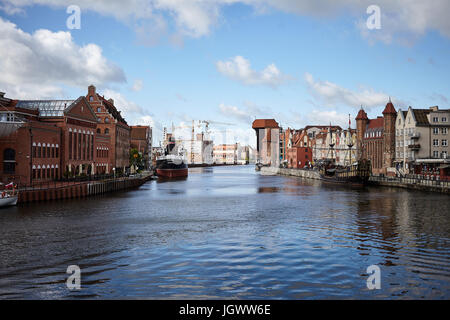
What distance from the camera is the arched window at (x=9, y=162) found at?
6237 centimetres

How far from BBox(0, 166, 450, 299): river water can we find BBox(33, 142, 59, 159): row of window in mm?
18873

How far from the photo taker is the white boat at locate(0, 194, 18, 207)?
48.4m

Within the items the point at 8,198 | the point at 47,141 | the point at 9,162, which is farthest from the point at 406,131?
the point at 8,198

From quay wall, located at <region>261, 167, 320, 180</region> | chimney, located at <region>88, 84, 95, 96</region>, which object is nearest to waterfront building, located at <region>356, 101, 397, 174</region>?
quay wall, located at <region>261, 167, 320, 180</region>

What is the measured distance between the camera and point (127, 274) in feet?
72.9

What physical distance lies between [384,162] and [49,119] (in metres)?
87.8

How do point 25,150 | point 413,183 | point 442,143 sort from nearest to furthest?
point 25,150 → point 413,183 → point 442,143

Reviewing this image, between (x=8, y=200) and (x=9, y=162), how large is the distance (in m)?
15.3

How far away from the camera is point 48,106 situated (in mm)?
77562

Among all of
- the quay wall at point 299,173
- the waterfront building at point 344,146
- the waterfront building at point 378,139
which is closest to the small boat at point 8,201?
the waterfront building at point 378,139

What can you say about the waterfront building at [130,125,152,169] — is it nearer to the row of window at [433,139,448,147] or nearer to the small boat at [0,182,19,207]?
the row of window at [433,139,448,147]

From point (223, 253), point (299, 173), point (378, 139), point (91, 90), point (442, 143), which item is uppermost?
point (91, 90)

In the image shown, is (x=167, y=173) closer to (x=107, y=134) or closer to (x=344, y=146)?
(x=107, y=134)

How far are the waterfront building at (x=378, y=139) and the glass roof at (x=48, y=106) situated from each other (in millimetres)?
82000
